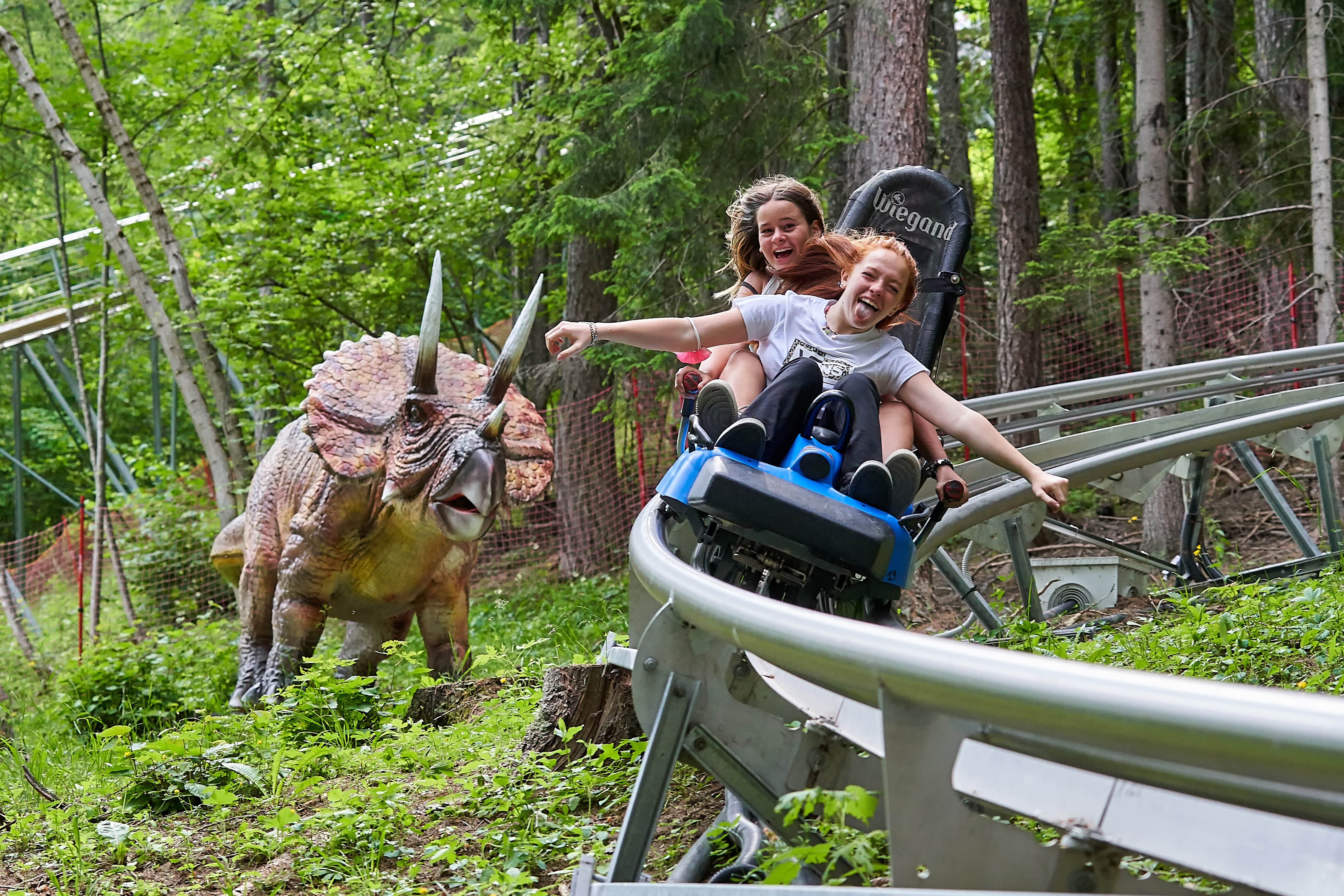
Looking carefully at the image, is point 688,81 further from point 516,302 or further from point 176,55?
point 176,55

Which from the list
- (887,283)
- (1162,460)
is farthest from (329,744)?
(1162,460)

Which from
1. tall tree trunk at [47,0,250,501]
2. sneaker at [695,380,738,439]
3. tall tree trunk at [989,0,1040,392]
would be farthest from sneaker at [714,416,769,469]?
tall tree trunk at [989,0,1040,392]

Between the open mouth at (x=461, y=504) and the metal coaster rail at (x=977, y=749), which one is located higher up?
the metal coaster rail at (x=977, y=749)

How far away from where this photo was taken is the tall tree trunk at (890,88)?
29.7 ft

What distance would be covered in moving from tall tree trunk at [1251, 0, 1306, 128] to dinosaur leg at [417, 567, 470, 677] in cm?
940

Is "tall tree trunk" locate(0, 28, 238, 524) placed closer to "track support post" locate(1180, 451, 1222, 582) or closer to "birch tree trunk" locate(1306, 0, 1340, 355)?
"track support post" locate(1180, 451, 1222, 582)

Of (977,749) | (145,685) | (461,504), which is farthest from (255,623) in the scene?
(977,749)

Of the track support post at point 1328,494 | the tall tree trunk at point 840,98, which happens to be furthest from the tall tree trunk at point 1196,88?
the track support post at point 1328,494

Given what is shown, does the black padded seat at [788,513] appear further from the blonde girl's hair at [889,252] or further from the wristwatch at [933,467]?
the blonde girl's hair at [889,252]

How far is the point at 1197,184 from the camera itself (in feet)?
43.3

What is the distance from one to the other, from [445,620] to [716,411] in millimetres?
3870

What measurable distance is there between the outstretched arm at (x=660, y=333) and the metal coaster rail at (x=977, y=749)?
2.61 feet

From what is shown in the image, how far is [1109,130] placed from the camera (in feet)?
53.1

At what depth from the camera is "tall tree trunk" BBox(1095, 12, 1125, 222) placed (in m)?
15.4
